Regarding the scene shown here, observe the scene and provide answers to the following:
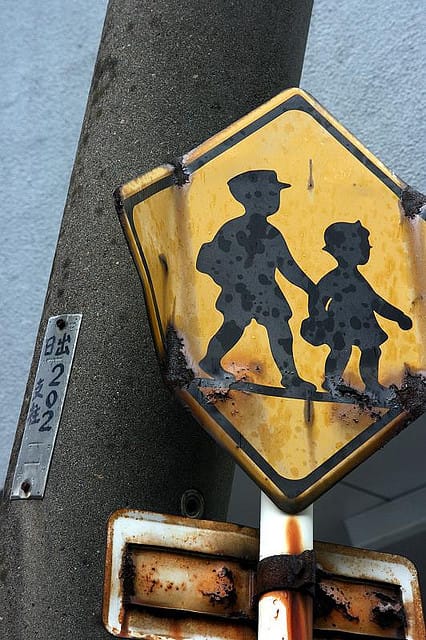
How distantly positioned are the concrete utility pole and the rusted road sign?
0.24m

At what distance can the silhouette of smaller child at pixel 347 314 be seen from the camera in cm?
122

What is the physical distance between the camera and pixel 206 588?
1.17 m

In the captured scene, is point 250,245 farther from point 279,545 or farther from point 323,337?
point 279,545

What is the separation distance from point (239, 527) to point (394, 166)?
64.8 inches

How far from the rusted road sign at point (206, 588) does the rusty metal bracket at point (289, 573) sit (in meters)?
0.03

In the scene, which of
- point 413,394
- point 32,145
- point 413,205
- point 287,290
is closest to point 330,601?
point 413,394

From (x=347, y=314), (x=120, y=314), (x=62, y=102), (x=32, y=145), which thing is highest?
(x=62, y=102)

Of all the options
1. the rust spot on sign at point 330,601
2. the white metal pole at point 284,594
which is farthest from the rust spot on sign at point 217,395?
the rust spot on sign at point 330,601

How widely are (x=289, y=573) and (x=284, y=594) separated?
0.03m

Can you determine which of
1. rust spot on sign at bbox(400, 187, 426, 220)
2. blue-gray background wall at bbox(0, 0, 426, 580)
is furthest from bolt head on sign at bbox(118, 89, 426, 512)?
blue-gray background wall at bbox(0, 0, 426, 580)

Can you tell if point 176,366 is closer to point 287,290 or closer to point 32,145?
point 287,290

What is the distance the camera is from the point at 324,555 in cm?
122

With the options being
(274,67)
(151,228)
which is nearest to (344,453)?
(151,228)

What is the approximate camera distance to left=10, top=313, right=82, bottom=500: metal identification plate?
145cm
